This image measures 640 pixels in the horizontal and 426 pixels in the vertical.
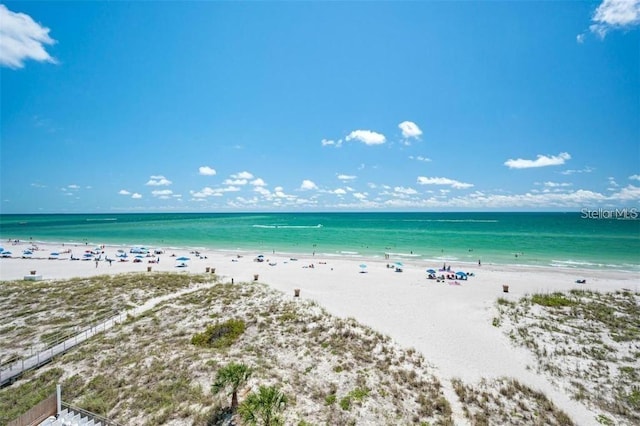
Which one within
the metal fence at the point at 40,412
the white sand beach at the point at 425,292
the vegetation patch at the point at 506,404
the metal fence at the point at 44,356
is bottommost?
the vegetation patch at the point at 506,404

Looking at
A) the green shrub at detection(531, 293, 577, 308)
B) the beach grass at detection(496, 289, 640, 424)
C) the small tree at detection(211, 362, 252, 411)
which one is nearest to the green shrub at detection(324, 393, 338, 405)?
the small tree at detection(211, 362, 252, 411)

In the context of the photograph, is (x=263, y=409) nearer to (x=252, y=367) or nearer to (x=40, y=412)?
(x=252, y=367)

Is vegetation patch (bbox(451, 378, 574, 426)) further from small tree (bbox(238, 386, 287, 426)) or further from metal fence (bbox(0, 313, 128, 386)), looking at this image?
metal fence (bbox(0, 313, 128, 386))

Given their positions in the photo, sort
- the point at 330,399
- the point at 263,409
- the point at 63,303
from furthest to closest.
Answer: the point at 63,303
the point at 330,399
the point at 263,409

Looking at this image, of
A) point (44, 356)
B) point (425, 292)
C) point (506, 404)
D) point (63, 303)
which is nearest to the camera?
point (506, 404)

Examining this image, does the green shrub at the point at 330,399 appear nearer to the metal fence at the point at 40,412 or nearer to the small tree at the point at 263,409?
the small tree at the point at 263,409

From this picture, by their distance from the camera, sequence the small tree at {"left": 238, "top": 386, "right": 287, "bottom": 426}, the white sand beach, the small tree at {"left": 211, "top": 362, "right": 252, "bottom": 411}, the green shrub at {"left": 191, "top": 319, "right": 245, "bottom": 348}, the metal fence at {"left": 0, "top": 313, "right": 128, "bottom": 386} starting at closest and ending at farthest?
the small tree at {"left": 238, "top": 386, "right": 287, "bottom": 426}
the small tree at {"left": 211, "top": 362, "right": 252, "bottom": 411}
the metal fence at {"left": 0, "top": 313, "right": 128, "bottom": 386}
the white sand beach
the green shrub at {"left": 191, "top": 319, "right": 245, "bottom": 348}

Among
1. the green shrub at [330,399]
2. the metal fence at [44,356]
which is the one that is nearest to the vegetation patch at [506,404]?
the green shrub at [330,399]

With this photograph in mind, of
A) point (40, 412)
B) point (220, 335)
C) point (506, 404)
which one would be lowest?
point (506, 404)

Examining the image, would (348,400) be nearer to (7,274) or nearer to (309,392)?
(309,392)

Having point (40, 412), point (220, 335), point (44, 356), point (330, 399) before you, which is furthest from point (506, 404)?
point (44, 356)
